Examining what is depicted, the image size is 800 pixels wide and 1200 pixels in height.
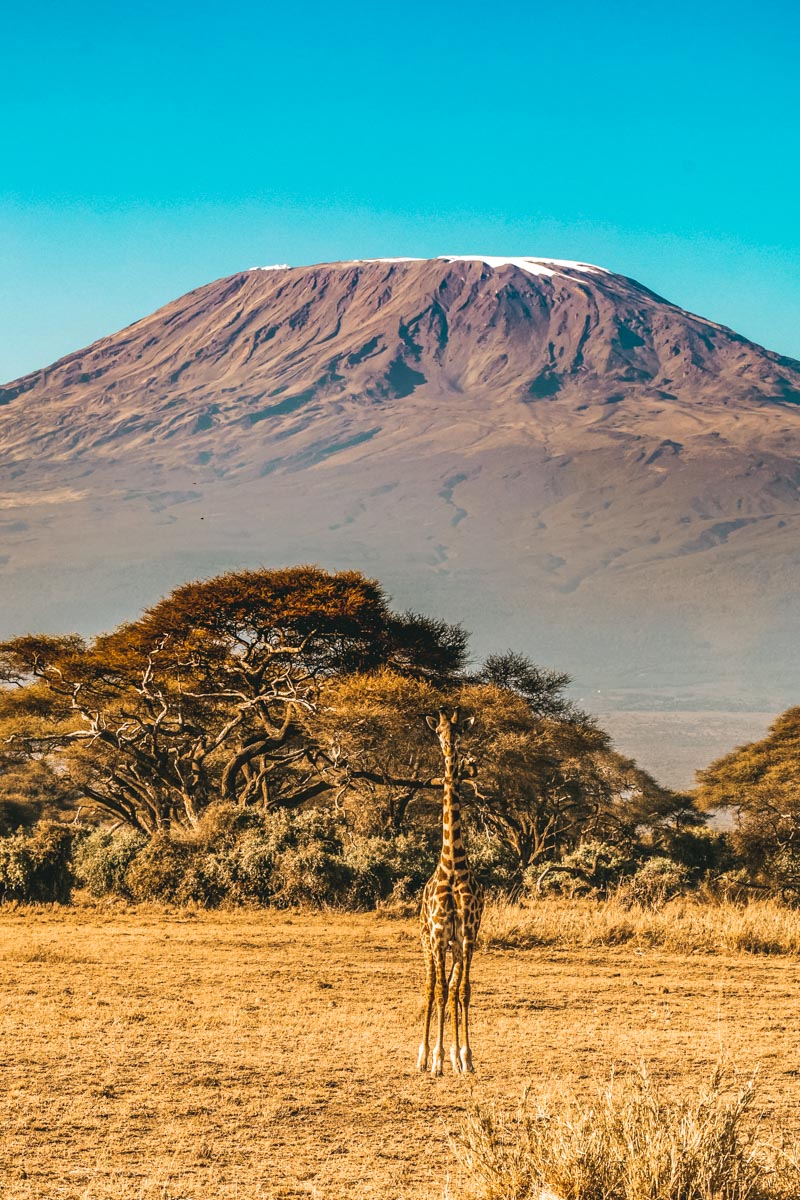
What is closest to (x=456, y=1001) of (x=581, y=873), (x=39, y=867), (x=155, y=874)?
(x=155, y=874)

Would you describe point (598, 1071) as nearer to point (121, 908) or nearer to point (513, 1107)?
point (513, 1107)

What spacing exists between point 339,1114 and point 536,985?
17.5ft

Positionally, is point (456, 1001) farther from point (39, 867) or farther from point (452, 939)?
point (39, 867)

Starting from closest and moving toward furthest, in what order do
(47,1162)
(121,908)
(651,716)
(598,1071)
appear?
1. (47,1162)
2. (598,1071)
3. (121,908)
4. (651,716)

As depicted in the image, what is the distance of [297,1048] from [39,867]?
11785 millimetres

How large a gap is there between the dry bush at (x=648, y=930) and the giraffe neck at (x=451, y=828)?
19.5 ft

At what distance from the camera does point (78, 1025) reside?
11320mm

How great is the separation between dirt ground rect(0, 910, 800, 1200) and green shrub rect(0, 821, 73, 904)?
141 inches

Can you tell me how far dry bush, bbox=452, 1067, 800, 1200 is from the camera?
626 centimetres

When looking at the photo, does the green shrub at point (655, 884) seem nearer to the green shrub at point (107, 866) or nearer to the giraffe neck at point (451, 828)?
the green shrub at point (107, 866)

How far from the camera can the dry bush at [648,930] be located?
16750 mm

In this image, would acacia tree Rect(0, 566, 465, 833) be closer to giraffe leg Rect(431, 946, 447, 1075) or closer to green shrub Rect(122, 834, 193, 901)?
green shrub Rect(122, 834, 193, 901)

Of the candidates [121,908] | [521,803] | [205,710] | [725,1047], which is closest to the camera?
[725,1047]

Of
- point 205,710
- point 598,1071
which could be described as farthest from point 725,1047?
point 205,710
